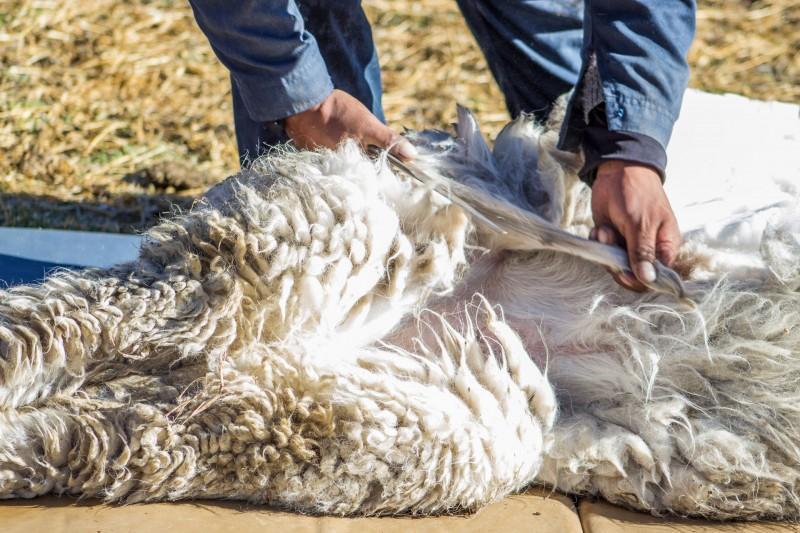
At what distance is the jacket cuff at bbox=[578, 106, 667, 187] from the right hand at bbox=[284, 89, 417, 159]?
0.37 m

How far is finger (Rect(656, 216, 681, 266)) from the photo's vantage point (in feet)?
6.33

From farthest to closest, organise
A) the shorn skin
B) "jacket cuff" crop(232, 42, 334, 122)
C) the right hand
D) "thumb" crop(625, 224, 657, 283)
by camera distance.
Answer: "jacket cuff" crop(232, 42, 334, 122) → the right hand → "thumb" crop(625, 224, 657, 283) → the shorn skin

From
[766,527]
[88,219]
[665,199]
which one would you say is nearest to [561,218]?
[665,199]

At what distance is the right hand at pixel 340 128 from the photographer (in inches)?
83.0

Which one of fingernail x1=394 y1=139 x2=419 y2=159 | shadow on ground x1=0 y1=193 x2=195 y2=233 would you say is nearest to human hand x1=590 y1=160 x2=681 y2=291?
fingernail x1=394 y1=139 x2=419 y2=159

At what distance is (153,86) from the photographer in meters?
5.13

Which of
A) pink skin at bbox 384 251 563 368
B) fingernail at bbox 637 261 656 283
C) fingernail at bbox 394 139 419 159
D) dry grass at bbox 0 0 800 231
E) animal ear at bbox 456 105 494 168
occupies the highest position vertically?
fingernail at bbox 394 139 419 159

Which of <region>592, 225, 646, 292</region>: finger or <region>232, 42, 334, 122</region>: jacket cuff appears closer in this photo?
<region>592, 225, 646, 292</region>: finger

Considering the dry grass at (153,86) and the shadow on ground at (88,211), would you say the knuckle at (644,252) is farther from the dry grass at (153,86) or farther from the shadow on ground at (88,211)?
the dry grass at (153,86)

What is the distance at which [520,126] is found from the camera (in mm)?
2309

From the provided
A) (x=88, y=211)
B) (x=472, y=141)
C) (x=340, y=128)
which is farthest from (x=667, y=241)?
(x=88, y=211)

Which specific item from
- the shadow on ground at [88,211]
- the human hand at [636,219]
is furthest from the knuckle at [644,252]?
the shadow on ground at [88,211]

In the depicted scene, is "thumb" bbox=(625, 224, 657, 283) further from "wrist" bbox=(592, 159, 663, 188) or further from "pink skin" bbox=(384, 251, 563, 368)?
"pink skin" bbox=(384, 251, 563, 368)

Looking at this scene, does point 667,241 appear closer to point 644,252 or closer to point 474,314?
point 644,252
